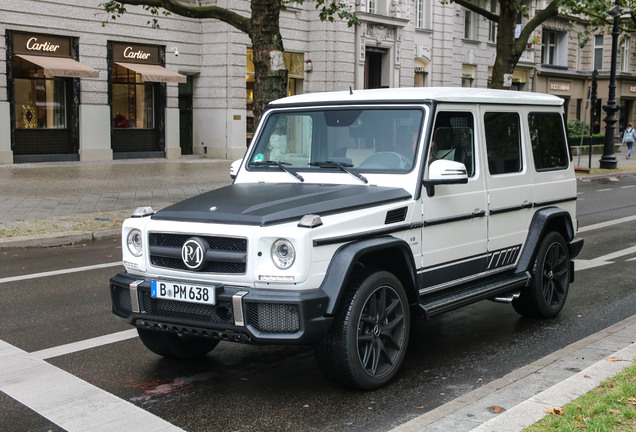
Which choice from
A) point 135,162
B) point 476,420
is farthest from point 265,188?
point 135,162

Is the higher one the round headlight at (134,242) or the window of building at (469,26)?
the window of building at (469,26)

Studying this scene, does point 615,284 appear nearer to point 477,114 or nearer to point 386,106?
point 477,114

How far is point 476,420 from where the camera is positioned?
4496mm

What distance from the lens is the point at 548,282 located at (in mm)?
7371

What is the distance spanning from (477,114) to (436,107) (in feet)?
2.15

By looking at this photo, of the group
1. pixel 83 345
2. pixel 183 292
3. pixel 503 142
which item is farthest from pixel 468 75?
pixel 183 292

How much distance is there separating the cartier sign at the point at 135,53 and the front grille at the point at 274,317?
2516 centimetres

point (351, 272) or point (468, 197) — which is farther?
point (468, 197)

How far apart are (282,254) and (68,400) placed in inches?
67.8

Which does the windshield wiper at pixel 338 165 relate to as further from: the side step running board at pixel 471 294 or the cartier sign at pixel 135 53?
the cartier sign at pixel 135 53

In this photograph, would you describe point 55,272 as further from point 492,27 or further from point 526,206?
point 492,27

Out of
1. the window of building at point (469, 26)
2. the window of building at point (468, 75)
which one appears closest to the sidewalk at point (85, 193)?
the window of building at point (468, 75)

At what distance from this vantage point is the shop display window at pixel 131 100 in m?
Result: 28.7

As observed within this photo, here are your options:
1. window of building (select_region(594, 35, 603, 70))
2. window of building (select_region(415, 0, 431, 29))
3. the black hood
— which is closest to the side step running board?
the black hood
